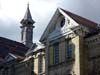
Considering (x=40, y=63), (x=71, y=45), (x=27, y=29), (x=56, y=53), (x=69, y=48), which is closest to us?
(x=71, y=45)

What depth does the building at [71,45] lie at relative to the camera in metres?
45.2

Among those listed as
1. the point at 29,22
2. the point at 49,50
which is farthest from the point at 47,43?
the point at 29,22

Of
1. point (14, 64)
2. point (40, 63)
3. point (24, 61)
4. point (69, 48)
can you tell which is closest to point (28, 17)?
point (14, 64)

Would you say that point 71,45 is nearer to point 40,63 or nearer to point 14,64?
point 40,63

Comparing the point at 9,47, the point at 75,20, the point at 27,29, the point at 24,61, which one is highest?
the point at 27,29

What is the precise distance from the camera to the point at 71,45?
47438 mm

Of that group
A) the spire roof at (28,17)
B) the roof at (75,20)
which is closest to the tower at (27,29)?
the spire roof at (28,17)

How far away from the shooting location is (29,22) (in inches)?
3497

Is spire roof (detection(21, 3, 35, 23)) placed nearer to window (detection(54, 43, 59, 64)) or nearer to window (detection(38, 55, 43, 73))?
window (detection(38, 55, 43, 73))

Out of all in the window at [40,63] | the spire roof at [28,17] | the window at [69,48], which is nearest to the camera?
the window at [69,48]

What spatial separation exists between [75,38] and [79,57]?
2481 millimetres

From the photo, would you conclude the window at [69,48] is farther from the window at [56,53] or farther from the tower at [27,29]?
the tower at [27,29]

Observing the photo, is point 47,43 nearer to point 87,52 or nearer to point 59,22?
point 59,22

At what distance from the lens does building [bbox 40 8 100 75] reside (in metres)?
45.2
